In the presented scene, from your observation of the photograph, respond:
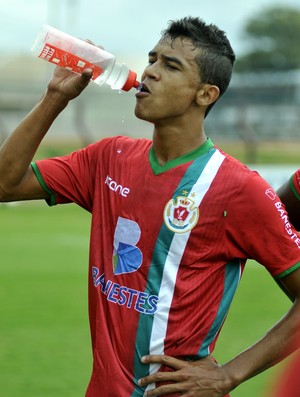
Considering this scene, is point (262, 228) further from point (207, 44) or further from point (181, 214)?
point (207, 44)

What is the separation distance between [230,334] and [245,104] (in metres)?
26.5

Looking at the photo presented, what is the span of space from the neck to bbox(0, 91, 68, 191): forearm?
439 mm

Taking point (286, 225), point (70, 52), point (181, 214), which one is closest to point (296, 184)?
point (286, 225)

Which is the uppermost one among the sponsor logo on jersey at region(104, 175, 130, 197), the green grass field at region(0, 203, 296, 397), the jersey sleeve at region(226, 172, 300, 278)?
the jersey sleeve at region(226, 172, 300, 278)

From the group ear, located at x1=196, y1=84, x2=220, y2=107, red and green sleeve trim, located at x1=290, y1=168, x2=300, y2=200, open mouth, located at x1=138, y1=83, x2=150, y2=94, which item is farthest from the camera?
red and green sleeve trim, located at x1=290, y1=168, x2=300, y2=200

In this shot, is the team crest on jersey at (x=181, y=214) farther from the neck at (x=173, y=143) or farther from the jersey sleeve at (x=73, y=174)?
the jersey sleeve at (x=73, y=174)

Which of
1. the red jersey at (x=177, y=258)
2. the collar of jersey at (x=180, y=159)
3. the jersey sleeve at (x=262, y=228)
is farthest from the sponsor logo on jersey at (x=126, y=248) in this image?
the jersey sleeve at (x=262, y=228)

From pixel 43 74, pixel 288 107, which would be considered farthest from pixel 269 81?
pixel 43 74

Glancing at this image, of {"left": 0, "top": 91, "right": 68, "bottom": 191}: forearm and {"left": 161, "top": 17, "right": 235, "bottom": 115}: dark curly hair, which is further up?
{"left": 161, "top": 17, "right": 235, "bottom": 115}: dark curly hair

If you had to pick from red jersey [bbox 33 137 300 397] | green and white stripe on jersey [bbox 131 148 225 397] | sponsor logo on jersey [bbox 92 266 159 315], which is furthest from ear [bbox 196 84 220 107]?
sponsor logo on jersey [bbox 92 266 159 315]

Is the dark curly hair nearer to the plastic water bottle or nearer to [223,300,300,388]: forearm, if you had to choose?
the plastic water bottle

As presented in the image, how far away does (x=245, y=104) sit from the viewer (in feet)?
114

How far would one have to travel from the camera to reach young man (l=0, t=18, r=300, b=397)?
3682mm

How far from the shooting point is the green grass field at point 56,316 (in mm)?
7348
